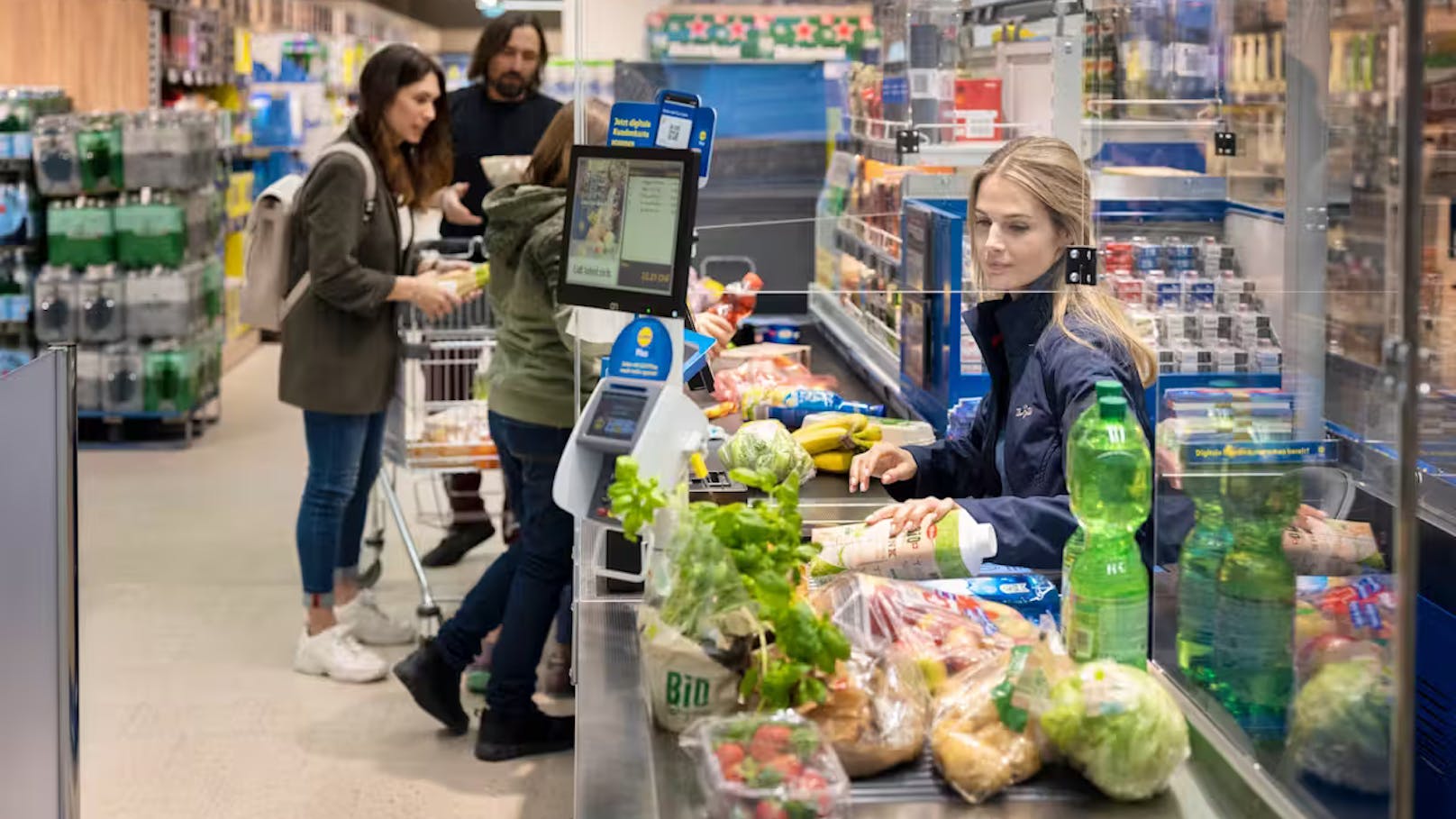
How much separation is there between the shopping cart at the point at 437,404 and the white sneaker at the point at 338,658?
258mm

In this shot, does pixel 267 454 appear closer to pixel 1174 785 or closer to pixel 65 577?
pixel 65 577

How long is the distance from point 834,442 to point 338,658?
2507mm

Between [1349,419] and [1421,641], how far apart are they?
1.09 metres

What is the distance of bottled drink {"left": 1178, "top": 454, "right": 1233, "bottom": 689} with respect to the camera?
6.65 ft

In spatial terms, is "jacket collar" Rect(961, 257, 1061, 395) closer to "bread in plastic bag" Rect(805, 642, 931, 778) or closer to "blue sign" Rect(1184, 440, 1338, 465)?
"blue sign" Rect(1184, 440, 1338, 465)

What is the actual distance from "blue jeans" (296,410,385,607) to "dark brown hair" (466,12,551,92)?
5.73ft

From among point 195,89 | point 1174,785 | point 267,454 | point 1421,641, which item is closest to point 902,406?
point 1421,641

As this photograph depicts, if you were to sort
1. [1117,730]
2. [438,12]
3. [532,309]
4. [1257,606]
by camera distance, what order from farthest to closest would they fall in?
[438,12] < [532,309] < [1257,606] < [1117,730]

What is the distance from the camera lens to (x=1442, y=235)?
2549 mm

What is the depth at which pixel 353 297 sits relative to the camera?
509cm

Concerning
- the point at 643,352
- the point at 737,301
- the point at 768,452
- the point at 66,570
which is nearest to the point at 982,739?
the point at 643,352

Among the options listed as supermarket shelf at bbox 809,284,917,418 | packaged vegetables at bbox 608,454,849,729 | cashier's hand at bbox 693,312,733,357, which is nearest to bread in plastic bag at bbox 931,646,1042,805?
packaged vegetables at bbox 608,454,849,729

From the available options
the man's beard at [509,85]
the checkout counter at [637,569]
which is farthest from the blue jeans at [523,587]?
the man's beard at [509,85]

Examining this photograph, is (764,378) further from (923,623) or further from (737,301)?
(923,623)
